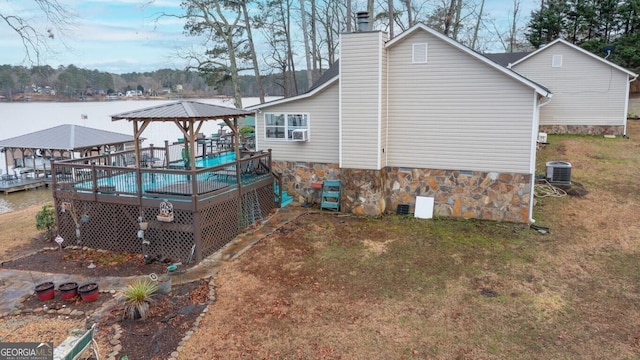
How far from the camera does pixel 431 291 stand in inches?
283

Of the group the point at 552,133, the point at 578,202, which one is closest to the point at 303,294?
the point at 578,202

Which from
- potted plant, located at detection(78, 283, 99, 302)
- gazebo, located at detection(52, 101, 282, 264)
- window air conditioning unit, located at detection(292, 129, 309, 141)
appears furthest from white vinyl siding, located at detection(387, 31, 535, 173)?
potted plant, located at detection(78, 283, 99, 302)

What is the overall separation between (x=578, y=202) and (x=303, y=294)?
9158 mm

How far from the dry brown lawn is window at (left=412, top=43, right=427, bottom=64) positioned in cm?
412

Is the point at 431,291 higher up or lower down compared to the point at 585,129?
lower down

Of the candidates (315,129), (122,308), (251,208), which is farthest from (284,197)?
(122,308)

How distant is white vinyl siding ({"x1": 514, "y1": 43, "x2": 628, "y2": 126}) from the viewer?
21.2m

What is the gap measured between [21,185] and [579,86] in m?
28.2

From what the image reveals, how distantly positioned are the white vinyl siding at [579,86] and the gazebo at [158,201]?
1853cm

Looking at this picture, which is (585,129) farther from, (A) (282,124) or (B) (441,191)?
(A) (282,124)

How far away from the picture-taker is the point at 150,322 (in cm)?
627

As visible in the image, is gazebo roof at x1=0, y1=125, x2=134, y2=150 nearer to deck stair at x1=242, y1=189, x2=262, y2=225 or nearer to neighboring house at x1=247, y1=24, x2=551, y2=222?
deck stair at x1=242, y1=189, x2=262, y2=225

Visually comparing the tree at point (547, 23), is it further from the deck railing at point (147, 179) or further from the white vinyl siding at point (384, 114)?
the deck railing at point (147, 179)

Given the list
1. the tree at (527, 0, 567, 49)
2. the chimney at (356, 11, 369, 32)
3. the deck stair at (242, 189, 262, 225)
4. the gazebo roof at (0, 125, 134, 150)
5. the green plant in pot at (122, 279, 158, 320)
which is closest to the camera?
the green plant in pot at (122, 279, 158, 320)
